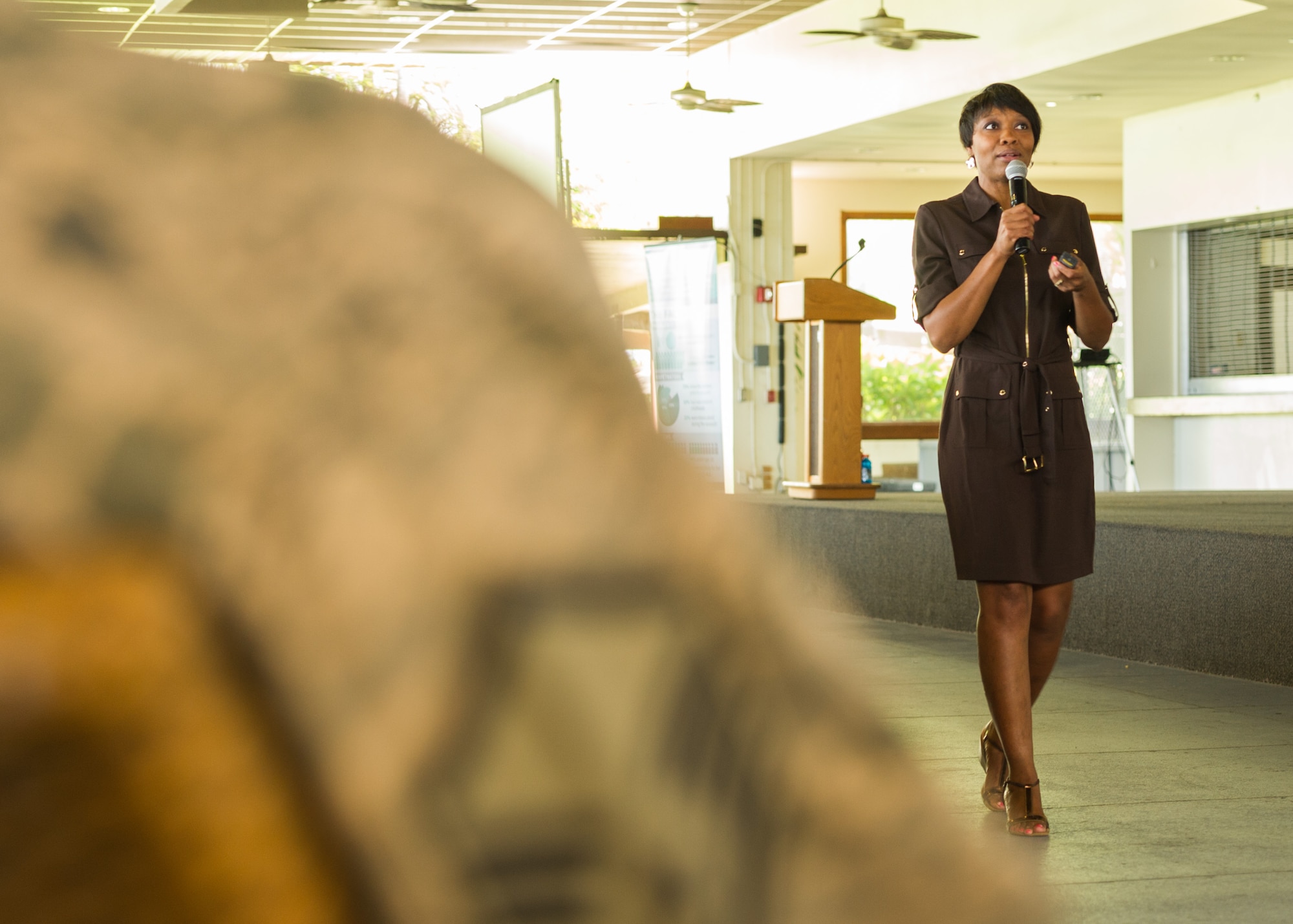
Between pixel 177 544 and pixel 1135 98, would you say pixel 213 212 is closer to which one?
pixel 177 544

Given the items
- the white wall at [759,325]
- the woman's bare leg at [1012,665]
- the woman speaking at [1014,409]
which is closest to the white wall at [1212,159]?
the white wall at [759,325]

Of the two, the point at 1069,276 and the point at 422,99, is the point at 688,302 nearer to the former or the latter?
the point at 1069,276

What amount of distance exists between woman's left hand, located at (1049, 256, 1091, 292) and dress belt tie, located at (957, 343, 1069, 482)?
0.52 feet

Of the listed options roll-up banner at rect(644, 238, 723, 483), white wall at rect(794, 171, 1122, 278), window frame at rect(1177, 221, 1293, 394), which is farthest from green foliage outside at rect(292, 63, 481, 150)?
white wall at rect(794, 171, 1122, 278)

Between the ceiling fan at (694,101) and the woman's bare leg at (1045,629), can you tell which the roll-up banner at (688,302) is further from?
the woman's bare leg at (1045,629)

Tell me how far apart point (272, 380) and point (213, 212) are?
0.8 inches

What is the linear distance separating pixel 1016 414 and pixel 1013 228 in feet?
1.16

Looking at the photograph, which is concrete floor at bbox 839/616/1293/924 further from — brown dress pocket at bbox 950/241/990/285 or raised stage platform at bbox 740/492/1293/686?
brown dress pocket at bbox 950/241/990/285

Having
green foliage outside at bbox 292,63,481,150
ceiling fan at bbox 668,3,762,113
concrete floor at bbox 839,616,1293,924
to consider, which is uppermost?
ceiling fan at bbox 668,3,762,113

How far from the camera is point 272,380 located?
16 centimetres

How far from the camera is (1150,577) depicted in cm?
477

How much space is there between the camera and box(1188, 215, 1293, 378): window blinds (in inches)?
458

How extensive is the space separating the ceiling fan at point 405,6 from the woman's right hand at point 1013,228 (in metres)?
7.11

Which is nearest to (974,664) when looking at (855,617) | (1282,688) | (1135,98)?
(1282,688)
